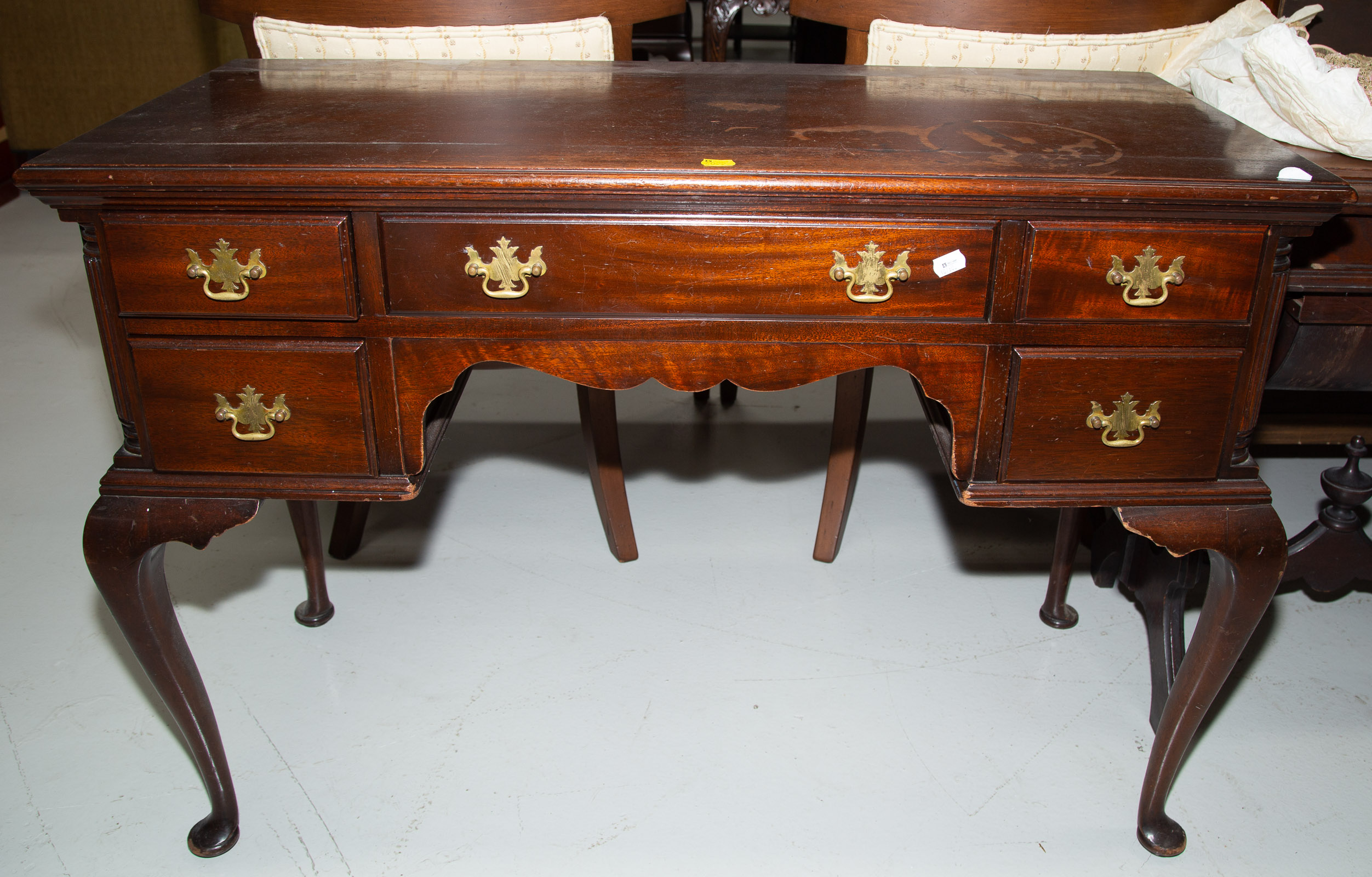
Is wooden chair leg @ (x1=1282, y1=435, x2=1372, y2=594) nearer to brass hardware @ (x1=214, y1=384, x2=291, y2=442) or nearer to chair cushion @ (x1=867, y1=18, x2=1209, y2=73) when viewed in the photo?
chair cushion @ (x1=867, y1=18, x2=1209, y2=73)

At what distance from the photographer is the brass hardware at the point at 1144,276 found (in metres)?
1.20

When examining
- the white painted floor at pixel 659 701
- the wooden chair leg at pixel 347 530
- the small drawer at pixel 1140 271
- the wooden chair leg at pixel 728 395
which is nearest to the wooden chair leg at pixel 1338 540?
the white painted floor at pixel 659 701

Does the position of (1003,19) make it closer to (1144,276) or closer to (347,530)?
(1144,276)

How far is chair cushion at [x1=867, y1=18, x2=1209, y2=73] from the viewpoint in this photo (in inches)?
76.4

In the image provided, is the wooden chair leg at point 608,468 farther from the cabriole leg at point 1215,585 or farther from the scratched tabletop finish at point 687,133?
the cabriole leg at point 1215,585

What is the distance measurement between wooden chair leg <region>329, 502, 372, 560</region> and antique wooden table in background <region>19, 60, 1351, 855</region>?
0.73 metres

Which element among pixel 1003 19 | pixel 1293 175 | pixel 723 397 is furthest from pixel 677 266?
pixel 723 397

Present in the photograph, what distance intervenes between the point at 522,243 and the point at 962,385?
1.78 feet

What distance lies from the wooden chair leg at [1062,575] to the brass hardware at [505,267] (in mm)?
1094

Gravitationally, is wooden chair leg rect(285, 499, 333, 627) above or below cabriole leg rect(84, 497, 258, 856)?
below

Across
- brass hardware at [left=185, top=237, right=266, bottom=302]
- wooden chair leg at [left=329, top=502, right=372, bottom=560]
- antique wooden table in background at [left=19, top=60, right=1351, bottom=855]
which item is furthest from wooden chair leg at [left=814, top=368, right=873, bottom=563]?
brass hardware at [left=185, top=237, right=266, bottom=302]

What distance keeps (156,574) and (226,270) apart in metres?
0.43

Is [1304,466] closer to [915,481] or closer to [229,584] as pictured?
[915,481]

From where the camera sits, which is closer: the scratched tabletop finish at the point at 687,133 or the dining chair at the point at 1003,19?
the scratched tabletop finish at the point at 687,133
